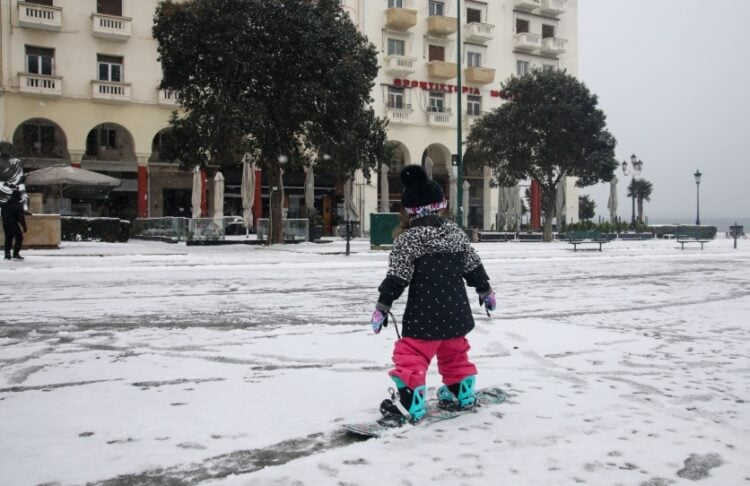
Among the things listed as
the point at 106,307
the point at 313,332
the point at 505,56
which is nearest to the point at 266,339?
the point at 313,332

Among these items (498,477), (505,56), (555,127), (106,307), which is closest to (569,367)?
(498,477)

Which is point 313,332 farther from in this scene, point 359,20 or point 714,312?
point 359,20

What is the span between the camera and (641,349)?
5227mm

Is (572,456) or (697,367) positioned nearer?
(572,456)

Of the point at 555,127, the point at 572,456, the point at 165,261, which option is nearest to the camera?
the point at 572,456

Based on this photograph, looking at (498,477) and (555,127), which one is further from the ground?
(555,127)

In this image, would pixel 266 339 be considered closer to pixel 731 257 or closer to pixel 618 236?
pixel 731 257

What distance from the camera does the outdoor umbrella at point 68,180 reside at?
21844 mm

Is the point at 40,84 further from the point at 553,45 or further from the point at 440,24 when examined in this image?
the point at 553,45

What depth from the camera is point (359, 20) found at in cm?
3703

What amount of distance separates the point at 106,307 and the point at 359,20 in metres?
32.3

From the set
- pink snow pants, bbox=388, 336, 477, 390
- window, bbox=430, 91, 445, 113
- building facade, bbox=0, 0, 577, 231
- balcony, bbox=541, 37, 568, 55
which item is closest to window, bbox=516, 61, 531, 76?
building facade, bbox=0, 0, 577, 231

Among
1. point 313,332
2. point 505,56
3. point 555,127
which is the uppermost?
point 505,56

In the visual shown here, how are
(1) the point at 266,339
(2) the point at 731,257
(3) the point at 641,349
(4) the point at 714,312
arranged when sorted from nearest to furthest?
(3) the point at 641,349, (1) the point at 266,339, (4) the point at 714,312, (2) the point at 731,257
